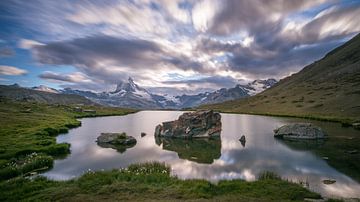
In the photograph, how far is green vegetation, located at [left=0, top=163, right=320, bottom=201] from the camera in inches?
812

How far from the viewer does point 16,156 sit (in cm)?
3884

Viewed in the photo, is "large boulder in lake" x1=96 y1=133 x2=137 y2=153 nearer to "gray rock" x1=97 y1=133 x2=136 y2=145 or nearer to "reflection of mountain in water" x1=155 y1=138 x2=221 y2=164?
"gray rock" x1=97 y1=133 x2=136 y2=145

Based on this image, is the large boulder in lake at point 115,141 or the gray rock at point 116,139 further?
the gray rock at point 116,139

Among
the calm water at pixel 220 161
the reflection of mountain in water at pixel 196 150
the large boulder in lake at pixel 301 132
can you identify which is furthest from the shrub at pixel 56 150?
the large boulder in lake at pixel 301 132

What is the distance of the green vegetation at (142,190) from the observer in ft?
67.7

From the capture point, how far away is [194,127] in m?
70.8

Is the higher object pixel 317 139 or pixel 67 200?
pixel 317 139

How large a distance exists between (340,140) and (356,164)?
74.6 ft

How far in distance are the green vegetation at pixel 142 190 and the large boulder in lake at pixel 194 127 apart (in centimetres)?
4372

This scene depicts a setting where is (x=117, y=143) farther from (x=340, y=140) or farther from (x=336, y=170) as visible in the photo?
(x=340, y=140)

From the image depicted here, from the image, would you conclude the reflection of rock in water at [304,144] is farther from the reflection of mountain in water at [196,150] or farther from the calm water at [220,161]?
the reflection of mountain in water at [196,150]

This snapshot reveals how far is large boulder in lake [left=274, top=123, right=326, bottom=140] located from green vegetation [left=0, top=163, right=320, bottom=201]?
41515 millimetres

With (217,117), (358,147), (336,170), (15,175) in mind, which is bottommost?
(15,175)

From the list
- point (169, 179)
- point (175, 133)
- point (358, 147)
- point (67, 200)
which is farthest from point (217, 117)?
point (67, 200)
